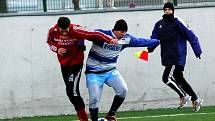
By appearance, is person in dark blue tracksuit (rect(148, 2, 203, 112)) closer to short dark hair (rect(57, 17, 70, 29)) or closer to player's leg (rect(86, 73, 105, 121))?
player's leg (rect(86, 73, 105, 121))

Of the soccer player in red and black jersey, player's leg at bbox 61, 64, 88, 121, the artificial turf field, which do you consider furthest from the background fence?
player's leg at bbox 61, 64, 88, 121

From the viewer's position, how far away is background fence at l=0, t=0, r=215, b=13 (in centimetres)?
1285

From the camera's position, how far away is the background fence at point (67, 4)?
506 inches

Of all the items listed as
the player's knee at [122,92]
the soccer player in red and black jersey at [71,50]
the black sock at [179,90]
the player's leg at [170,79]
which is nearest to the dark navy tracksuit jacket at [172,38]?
the player's leg at [170,79]

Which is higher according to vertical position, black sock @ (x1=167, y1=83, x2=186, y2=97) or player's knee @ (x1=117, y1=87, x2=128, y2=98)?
player's knee @ (x1=117, y1=87, x2=128, y2=98)

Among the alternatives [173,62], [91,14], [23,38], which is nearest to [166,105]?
[173,62]

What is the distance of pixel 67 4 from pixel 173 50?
2575 mm

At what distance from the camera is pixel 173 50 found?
11.9 m

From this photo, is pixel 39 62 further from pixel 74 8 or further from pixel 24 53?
pixel 74 8

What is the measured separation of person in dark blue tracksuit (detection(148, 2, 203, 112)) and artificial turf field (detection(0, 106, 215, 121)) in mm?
351

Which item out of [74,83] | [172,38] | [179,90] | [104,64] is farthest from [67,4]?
[104,64]

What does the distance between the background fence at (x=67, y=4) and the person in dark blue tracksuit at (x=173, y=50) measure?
1.26 m

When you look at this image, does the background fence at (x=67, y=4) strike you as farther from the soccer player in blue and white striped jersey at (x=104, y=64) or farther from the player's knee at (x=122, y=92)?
the player's knee at (x=122, y=92)

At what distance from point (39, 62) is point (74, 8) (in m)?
1.34
